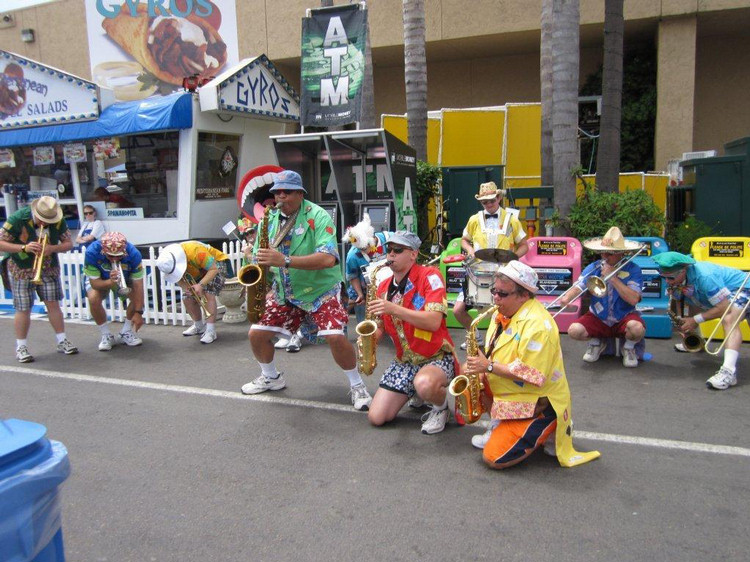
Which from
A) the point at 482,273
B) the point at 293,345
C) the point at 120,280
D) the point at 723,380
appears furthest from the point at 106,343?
the point at 723,380

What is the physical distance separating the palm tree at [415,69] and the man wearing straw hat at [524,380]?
748 cm

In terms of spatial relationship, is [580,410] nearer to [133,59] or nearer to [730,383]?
[730,383]

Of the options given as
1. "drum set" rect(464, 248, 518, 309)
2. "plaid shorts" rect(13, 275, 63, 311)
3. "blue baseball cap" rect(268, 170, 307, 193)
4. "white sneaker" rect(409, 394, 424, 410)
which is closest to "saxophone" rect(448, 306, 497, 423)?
"white sneaker" rect(409, 394, 424, 410)

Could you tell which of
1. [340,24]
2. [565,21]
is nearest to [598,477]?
[565,21]

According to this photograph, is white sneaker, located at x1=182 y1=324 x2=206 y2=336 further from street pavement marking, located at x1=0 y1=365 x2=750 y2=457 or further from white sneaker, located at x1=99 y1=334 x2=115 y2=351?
street pavement marking, located at x1=0 y1=365 x2=750 y2=457

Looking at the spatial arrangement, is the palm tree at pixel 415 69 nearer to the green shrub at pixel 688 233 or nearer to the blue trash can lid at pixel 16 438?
the green shrub at pixel 688 233

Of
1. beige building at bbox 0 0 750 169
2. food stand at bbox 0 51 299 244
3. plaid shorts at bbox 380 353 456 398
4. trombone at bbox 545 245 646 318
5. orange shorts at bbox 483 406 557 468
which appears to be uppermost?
beige building at bbox 0 0 750 169

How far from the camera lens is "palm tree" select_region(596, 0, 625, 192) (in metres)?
9.38

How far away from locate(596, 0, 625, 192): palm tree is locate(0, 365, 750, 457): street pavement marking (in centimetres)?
613

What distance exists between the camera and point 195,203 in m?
10.6

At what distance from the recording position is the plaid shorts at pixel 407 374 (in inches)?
176

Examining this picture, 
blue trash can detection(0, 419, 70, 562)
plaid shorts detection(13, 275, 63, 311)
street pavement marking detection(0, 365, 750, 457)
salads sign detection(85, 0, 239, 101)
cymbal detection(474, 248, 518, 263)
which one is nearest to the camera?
blue trash can detection(0, 419, 70, 562)

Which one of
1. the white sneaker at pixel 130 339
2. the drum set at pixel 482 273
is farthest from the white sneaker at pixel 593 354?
the white sneaker at pixel 130 339

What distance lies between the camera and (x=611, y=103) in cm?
941
